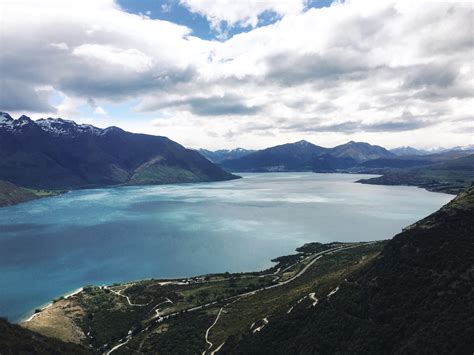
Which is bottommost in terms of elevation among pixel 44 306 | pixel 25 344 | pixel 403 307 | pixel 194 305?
pixel 44 306

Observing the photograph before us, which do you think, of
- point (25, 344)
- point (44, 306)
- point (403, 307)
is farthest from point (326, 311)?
point (44, 306)

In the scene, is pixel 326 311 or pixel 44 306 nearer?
pixel 326 311

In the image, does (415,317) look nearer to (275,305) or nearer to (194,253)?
(275,305)

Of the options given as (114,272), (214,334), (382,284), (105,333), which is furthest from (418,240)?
(114,272)

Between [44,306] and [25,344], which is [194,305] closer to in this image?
[44,306]

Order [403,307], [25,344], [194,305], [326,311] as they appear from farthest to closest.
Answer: [194,305] → [326,311] → [403,307] → [25,344]

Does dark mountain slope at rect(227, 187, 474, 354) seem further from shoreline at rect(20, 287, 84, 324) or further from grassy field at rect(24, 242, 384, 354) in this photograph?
shoreline at rect(20, 287, 84, 324)

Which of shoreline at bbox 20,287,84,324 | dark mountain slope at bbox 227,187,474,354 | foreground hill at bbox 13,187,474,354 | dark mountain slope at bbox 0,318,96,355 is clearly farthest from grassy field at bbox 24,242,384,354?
dark mountain slope at bbox 0,318,96,355
